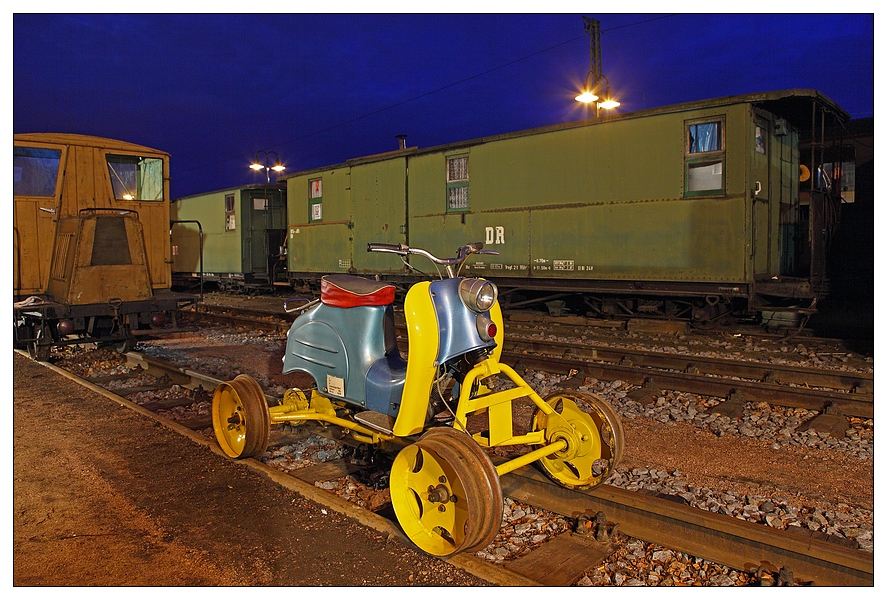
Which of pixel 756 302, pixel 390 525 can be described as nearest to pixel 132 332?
pixel 390 525

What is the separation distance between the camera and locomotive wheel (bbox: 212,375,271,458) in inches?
167

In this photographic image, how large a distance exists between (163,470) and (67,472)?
0.64 metres

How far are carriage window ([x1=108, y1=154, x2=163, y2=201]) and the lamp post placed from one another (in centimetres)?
1013

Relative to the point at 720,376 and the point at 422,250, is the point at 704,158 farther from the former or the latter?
the point at 422,250

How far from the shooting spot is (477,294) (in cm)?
340

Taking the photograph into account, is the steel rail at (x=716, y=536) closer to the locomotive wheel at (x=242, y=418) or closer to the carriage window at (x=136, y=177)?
the locomotive wheel at (x=242, y=418)

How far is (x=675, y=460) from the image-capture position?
437 cm

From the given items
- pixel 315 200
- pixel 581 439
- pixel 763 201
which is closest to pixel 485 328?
pixel 581 439

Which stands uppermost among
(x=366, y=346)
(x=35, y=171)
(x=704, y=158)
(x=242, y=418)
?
(x=704, y=158)

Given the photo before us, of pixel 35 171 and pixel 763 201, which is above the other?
pixel 35 171

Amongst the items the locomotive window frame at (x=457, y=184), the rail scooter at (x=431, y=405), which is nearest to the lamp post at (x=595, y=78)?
the locomotive window frame at (x=457, y=184)

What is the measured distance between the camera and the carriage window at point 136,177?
9555 mm

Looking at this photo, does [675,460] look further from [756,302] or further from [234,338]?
[234,338]

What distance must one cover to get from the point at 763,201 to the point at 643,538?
24.7 ft
